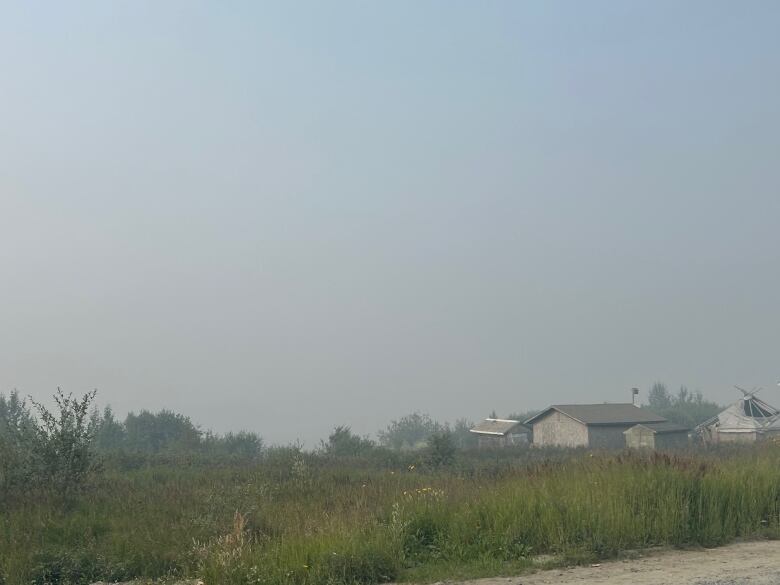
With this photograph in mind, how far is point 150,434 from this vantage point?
62.4 meters

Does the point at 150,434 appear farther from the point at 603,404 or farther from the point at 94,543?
the point at 94,543

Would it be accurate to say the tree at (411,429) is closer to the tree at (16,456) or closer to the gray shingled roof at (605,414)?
the gray shingled roof at (605,414)

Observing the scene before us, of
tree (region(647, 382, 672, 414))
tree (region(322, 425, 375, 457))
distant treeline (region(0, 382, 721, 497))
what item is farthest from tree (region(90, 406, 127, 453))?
tree (region(647, 382, 672, 414))

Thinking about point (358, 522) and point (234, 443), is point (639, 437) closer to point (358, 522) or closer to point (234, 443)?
point (234, 443)

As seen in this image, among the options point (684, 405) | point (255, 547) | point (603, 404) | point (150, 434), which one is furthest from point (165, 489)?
point (684, 405)

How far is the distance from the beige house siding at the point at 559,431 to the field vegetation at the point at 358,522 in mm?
45831

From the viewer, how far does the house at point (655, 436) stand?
5659cm

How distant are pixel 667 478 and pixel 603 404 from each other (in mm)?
59312

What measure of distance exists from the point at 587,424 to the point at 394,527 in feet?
173

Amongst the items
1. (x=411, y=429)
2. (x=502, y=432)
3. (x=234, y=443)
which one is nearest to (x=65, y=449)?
(x=234, y=443)

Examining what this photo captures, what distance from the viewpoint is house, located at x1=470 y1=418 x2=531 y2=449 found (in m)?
72.3

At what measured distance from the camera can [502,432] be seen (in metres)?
75.1

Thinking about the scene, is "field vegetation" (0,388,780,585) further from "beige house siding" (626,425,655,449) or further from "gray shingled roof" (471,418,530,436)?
"gray shingled roof" (471,418,530,436)

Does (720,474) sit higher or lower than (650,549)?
higher
